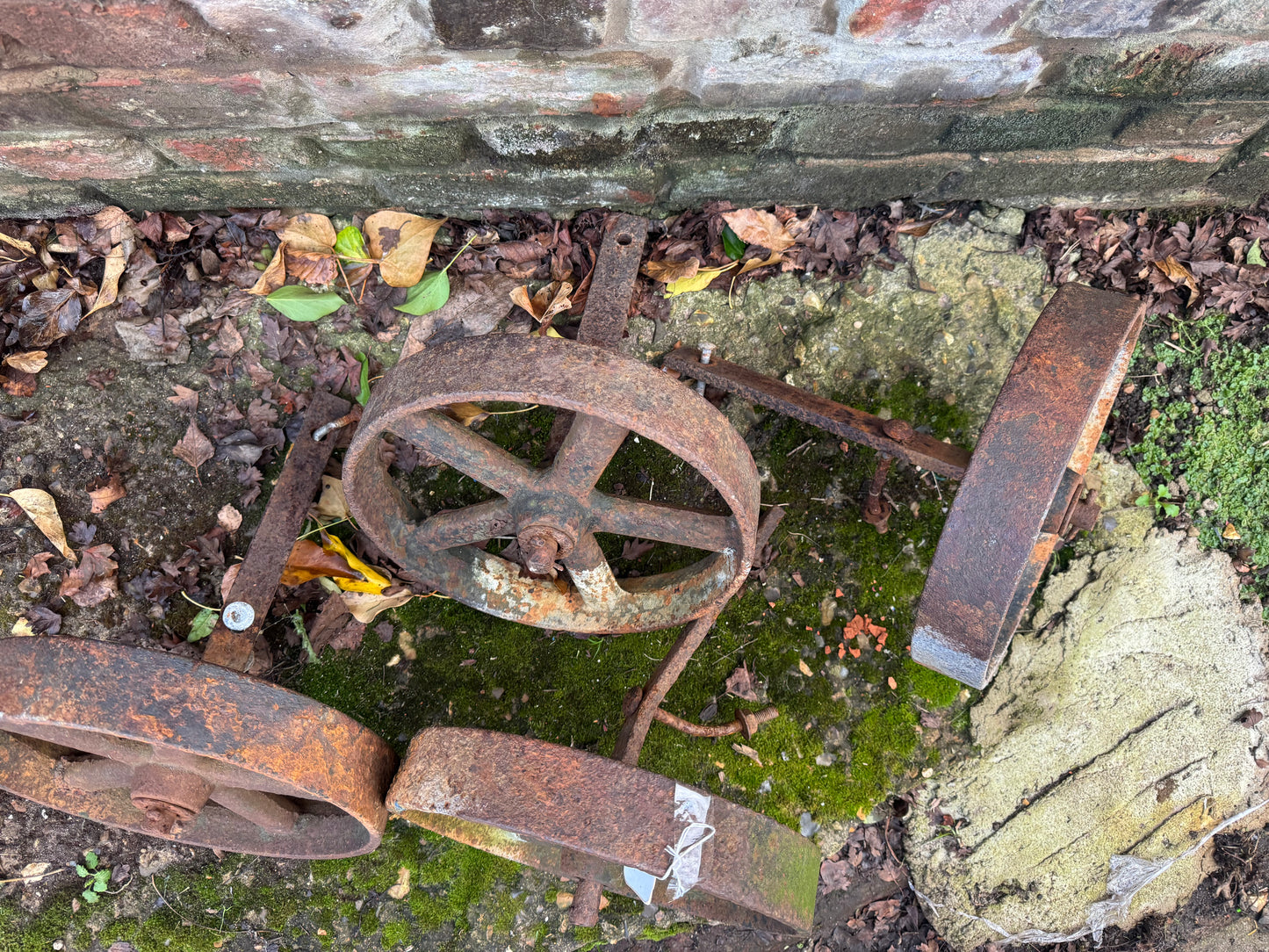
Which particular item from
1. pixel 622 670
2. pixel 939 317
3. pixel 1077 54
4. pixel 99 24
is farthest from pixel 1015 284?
pixel 99 24

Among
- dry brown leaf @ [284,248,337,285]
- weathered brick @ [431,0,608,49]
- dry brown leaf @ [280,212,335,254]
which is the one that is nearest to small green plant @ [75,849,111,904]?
dry brown leaf @ [284,248,337,285]

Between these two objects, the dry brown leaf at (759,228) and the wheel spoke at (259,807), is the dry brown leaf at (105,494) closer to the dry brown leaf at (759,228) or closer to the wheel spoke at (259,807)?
the wheel spoke at (259,807)

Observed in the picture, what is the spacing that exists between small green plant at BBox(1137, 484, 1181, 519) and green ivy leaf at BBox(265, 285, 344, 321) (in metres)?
3.38

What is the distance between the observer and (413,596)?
3148 millimetres

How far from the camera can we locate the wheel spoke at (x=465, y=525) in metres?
2.51

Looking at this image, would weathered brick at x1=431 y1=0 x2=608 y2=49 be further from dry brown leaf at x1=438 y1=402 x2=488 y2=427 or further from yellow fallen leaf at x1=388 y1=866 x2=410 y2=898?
yellow fallen leaf at x1=388 y1=866 x2=410 y2=898

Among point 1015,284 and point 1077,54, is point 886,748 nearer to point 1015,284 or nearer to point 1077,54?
point 1015,284

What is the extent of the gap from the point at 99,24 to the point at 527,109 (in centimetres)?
119

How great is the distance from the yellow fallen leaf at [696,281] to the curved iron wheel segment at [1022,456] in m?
1.34

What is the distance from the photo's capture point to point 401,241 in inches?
121

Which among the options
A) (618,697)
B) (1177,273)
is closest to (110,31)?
(618,697)

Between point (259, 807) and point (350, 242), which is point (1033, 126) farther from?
point (259, 807)

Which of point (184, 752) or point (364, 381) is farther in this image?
point (364, 381)

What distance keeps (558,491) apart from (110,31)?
5.79 feet
